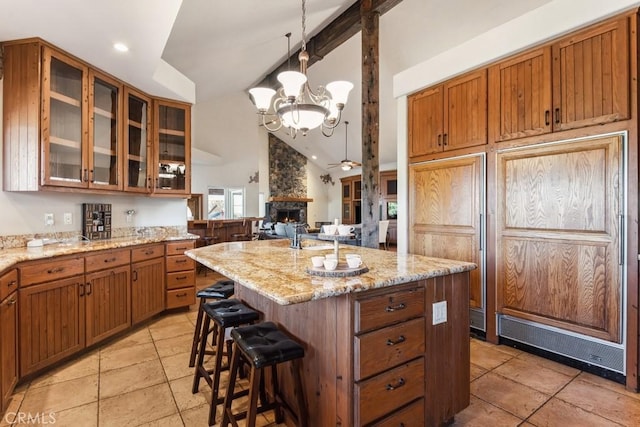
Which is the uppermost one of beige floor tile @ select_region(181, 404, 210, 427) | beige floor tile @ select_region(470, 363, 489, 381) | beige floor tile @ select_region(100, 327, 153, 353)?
beige floor tile @ select_region(470, 363, 489, 381)

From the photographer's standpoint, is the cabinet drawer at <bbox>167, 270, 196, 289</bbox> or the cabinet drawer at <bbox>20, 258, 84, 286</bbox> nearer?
the cabinet drawer at <bbox>20, 258, 84, 286</bbox>

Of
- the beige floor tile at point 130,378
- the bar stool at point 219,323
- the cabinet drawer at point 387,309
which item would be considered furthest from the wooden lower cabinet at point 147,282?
the cabinet drawer at point 387,309

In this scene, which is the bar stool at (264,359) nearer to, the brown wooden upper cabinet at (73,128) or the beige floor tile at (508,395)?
the beige floor tile at (508,395)

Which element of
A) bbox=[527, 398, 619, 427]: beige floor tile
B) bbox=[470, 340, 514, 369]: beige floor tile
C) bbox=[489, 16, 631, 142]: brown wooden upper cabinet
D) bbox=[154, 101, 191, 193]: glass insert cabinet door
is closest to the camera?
bbox=[527, 398, 619, 427]: beige floor tile

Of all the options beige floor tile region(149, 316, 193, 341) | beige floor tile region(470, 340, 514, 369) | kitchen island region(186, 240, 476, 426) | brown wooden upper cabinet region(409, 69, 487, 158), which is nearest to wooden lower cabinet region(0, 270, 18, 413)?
beige floor tile region(149, 316, 193, 341)

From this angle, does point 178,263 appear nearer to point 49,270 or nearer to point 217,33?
point 49,270

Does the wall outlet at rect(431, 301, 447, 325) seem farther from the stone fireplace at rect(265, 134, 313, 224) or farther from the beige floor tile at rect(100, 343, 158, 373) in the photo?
the stone fireplace at rect(265, 134, 313, 224)

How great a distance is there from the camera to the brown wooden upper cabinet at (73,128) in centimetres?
250

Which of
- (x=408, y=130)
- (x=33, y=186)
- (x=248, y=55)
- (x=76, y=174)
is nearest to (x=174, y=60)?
(x=248, y=55)

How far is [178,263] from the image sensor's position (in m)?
3.73

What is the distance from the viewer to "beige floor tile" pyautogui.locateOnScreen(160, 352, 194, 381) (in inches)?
95.5

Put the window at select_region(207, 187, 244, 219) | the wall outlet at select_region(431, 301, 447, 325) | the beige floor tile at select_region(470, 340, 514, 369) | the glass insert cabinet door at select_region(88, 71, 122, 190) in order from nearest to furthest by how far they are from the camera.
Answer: the wall outlet at select_region(431, 301, 447, 325) → the beige floor tile at select_region(470, 340, 514, 369) → the glass insert cabinet door at select_region(88, 71, 122, 190) → the window at select_region(207, 187, 244, 219)

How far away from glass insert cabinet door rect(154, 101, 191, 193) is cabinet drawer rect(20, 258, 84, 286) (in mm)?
1335

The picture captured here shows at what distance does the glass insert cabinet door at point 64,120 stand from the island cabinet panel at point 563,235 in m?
3.64
